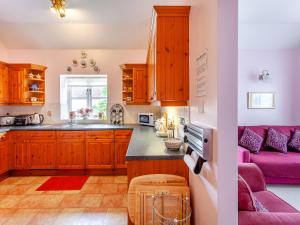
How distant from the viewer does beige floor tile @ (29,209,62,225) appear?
2.79 meters

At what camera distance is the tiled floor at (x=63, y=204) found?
284cm

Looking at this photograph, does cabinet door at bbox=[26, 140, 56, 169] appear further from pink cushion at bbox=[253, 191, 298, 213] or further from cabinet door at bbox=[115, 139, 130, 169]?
pink cushion at bbox=[253, 191, 298, 213]

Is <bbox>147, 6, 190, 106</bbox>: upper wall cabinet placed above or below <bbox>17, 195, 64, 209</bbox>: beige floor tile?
above

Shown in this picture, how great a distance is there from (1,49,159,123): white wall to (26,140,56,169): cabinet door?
86cm

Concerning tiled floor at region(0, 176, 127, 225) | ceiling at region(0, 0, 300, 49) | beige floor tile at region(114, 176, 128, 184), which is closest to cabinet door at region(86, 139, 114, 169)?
beige floor tile at region(114, 176, 128, 184)

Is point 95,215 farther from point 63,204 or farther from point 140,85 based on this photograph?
point 140,85

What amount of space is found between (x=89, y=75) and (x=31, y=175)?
240cm

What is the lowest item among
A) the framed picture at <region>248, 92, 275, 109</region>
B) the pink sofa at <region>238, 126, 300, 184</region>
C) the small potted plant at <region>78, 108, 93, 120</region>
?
the pink sofa at <region>238, 126, 300, 184</region>

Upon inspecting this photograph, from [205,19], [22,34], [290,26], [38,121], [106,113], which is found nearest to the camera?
[205,19]

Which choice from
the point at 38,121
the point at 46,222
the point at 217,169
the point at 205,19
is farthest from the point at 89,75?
the point at 217,169

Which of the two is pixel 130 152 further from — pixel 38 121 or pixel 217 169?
pixel 38 121

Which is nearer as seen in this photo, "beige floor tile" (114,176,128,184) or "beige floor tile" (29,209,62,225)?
"beige floor tile" (29,209,62,225)

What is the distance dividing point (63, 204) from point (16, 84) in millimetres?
2914

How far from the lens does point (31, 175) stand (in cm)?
466
